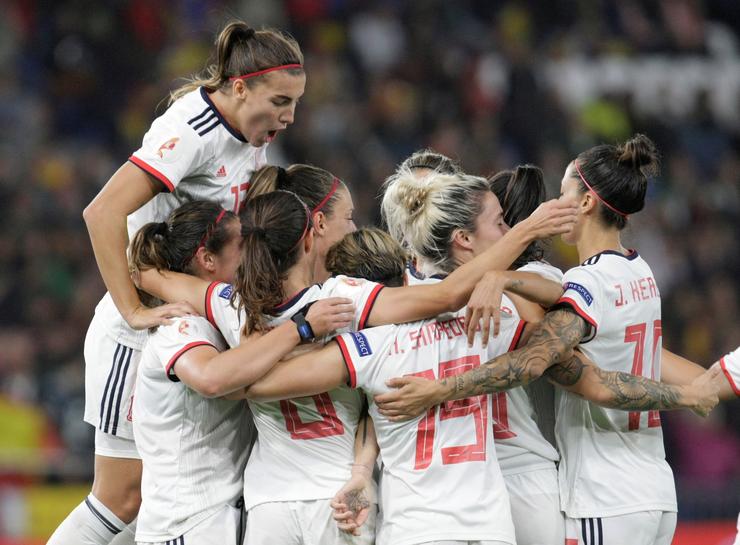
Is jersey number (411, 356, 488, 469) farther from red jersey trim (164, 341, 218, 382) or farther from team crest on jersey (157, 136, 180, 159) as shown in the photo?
team crest on jersey (157, 136, 180, 159)

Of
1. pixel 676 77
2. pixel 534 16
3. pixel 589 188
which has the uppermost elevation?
pixel 534 16

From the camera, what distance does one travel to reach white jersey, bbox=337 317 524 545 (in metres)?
3.33

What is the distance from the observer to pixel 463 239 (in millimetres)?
3719

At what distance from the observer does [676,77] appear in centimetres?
1188

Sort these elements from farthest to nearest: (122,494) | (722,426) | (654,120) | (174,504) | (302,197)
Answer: (654,120)
(722,426)
(122,494)
(302,197)
(174,504)

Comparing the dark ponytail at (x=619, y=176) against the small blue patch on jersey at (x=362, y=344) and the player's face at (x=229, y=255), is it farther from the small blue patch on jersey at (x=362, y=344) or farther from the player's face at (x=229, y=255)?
the player's face at (x=229, y=255)

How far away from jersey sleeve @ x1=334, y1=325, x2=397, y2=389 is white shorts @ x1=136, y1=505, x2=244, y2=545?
71cm

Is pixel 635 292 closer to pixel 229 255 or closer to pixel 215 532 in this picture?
pixel 229 255

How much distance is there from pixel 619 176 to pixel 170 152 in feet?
5.41

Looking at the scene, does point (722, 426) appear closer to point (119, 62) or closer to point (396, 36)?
point (396, 36)

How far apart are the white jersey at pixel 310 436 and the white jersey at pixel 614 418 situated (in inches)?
29.6

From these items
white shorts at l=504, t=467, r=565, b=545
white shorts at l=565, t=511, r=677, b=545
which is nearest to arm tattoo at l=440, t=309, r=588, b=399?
white shorts at l=504, t=467, r=565, b=545

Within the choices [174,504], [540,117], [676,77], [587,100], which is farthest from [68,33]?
[174,504]

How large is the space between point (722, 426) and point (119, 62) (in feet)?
20.9
